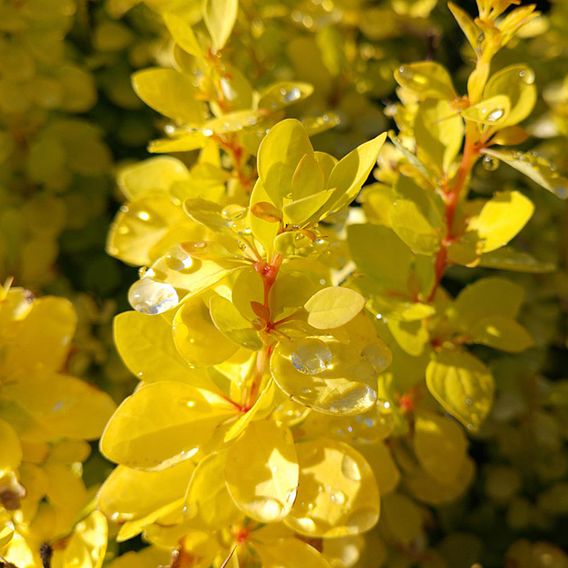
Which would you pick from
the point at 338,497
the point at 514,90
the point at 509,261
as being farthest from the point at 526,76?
the point at 338,497

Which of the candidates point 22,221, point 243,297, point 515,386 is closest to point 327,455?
point 243,297

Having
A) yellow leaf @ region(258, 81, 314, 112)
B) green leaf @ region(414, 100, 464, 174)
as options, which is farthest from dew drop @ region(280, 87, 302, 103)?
green leaf @ region(414, 100, 464, 174)

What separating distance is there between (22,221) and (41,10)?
9.5 inches

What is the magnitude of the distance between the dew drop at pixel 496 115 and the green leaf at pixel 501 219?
0.08 meters

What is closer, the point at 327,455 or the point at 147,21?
the point at 327,455

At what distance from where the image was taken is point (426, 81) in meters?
0.68

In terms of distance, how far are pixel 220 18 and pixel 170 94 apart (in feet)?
0.27

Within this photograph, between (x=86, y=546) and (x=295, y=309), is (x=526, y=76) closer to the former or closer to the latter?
(x=295, y=309)

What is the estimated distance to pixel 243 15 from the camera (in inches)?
39.9

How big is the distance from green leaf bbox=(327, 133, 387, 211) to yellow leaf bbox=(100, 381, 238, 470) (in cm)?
18

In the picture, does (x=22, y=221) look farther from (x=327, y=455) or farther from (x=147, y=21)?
(x=327, y=455)

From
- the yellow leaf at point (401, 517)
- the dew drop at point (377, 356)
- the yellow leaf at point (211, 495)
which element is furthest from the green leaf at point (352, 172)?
the yellow leaf at point (401, 517)

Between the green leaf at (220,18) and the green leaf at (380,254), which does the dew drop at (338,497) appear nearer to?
the green leaf at (380,254)

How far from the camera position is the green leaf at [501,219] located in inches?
25.6
